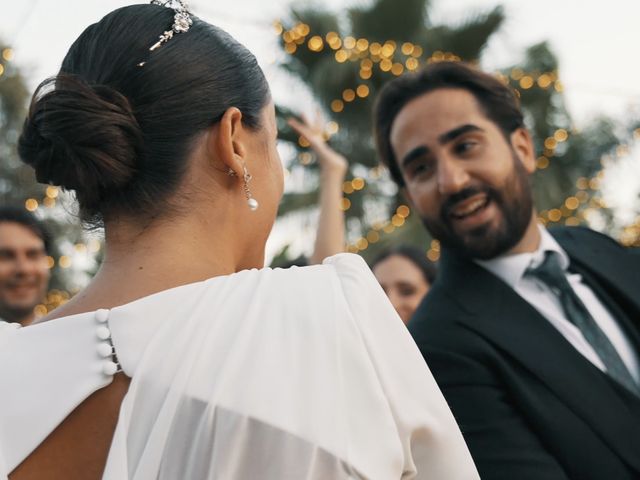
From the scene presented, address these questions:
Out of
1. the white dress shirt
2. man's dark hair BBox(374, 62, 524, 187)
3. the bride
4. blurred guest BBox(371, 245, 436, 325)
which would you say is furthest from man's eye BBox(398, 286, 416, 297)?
the bride

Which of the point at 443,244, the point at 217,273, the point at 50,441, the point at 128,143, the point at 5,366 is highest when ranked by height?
the point at 443,244

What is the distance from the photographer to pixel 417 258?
519 cm

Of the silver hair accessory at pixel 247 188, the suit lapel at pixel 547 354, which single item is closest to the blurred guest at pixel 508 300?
the suit lapel at pixel 547 354

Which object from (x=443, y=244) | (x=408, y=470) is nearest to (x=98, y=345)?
(x=408, y=470)

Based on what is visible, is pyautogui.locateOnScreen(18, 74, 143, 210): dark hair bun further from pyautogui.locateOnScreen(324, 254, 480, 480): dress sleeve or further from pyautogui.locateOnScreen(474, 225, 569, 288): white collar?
pyautogui.locateOnScreen(474, 225, 569, 288): white collar

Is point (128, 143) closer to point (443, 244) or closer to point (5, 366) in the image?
point (5, 366)

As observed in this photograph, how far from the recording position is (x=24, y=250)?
468cm

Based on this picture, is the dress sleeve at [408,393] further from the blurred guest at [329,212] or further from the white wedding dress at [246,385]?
the blurred guest at [329,212]

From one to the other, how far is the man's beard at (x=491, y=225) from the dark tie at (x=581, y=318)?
0.15 metres

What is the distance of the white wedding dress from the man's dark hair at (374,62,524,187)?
1.92 m

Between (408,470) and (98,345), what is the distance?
627mm

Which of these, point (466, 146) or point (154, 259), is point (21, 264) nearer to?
point (466, 146)

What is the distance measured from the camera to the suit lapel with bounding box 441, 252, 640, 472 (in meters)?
2.39

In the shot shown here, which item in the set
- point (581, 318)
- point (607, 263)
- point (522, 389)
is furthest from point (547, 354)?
point (607, 263)
